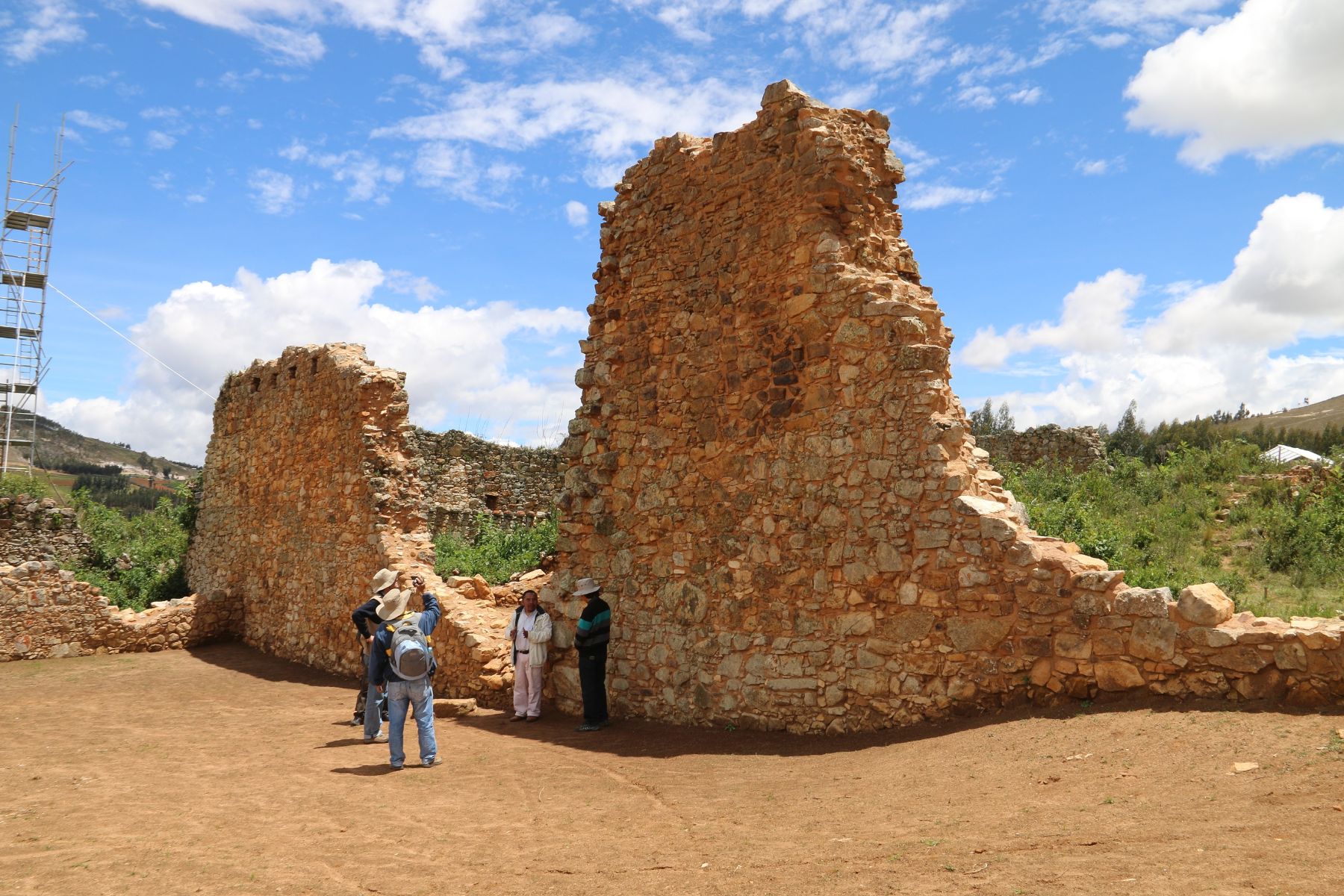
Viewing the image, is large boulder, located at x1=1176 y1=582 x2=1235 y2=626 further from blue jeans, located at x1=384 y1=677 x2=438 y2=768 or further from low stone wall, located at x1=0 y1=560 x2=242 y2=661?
low stone wall, located at x1=0 y1=560 x2=242 y2=661

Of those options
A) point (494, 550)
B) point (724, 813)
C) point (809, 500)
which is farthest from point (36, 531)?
point (724, 813)

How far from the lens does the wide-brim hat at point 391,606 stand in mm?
8992

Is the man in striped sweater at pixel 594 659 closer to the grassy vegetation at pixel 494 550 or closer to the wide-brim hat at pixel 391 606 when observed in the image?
the wide-brim hat at pixel 391 606

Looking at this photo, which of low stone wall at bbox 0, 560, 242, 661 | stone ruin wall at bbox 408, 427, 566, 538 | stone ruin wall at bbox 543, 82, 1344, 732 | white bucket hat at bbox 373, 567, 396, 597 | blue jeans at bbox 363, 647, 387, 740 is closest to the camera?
stone ruin wall at bbox 543, 82, 1344, 732

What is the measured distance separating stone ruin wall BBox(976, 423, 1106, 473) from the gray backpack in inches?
522

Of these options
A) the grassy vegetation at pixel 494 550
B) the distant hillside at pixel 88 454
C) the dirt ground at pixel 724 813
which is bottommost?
the dirt ground at pixel 724 813

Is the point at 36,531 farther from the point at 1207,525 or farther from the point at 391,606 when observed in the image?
the point at 1207,525

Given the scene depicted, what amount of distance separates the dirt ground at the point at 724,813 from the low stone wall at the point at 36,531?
10.5m

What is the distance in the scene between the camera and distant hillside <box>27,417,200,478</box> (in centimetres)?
6400

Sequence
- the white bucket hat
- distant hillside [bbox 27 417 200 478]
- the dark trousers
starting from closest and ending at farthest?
1. the dark trousers
2. the white bucket hat
3. distant hillside [bbox 27 417 200 478]

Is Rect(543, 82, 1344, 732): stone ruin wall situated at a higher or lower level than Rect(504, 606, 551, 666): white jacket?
higher

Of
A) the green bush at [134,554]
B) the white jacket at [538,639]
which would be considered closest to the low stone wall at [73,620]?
the green bush at [134,554]

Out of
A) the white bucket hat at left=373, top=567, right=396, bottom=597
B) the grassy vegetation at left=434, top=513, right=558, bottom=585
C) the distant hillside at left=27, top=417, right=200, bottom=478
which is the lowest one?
the white bucket hat at left=373, top=567, right=396, bottom=597

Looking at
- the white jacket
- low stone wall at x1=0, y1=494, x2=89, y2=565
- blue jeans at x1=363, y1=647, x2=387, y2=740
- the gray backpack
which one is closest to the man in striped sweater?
the white jacket
